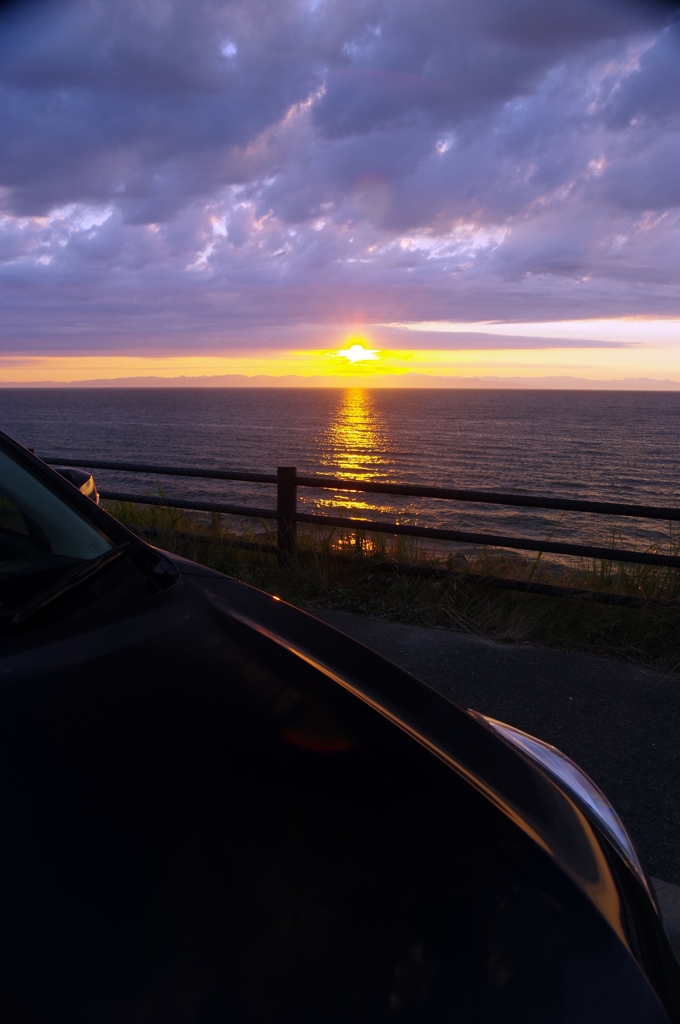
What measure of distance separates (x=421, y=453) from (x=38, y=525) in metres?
59.6

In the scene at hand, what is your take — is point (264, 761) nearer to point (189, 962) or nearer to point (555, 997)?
point (189, 962)

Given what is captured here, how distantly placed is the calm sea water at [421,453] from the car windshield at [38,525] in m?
13.8

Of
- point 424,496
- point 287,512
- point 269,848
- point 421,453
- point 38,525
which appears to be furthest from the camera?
point 421,453

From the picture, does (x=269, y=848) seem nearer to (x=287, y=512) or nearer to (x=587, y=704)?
(x=587, y=704)

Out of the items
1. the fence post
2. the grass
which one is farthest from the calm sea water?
the fence post

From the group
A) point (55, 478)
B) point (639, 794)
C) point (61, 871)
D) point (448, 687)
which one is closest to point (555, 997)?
point (61, 871)

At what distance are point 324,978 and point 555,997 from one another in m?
0.39

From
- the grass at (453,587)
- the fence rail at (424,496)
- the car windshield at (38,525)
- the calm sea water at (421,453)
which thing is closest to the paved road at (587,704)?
the grass at (453,587)

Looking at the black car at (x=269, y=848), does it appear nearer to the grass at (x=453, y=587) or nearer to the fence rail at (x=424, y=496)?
the grass at (x=453, y=587)

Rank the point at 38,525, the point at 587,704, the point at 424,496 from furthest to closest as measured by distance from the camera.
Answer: the point at 424,496 < the point at 587,704 < the point at 38,525

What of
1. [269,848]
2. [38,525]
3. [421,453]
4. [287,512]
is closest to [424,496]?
[287,512]

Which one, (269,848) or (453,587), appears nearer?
(269,848)

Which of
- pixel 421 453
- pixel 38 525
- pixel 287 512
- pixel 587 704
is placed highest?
pixel 38 525

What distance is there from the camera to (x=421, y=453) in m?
60.8
